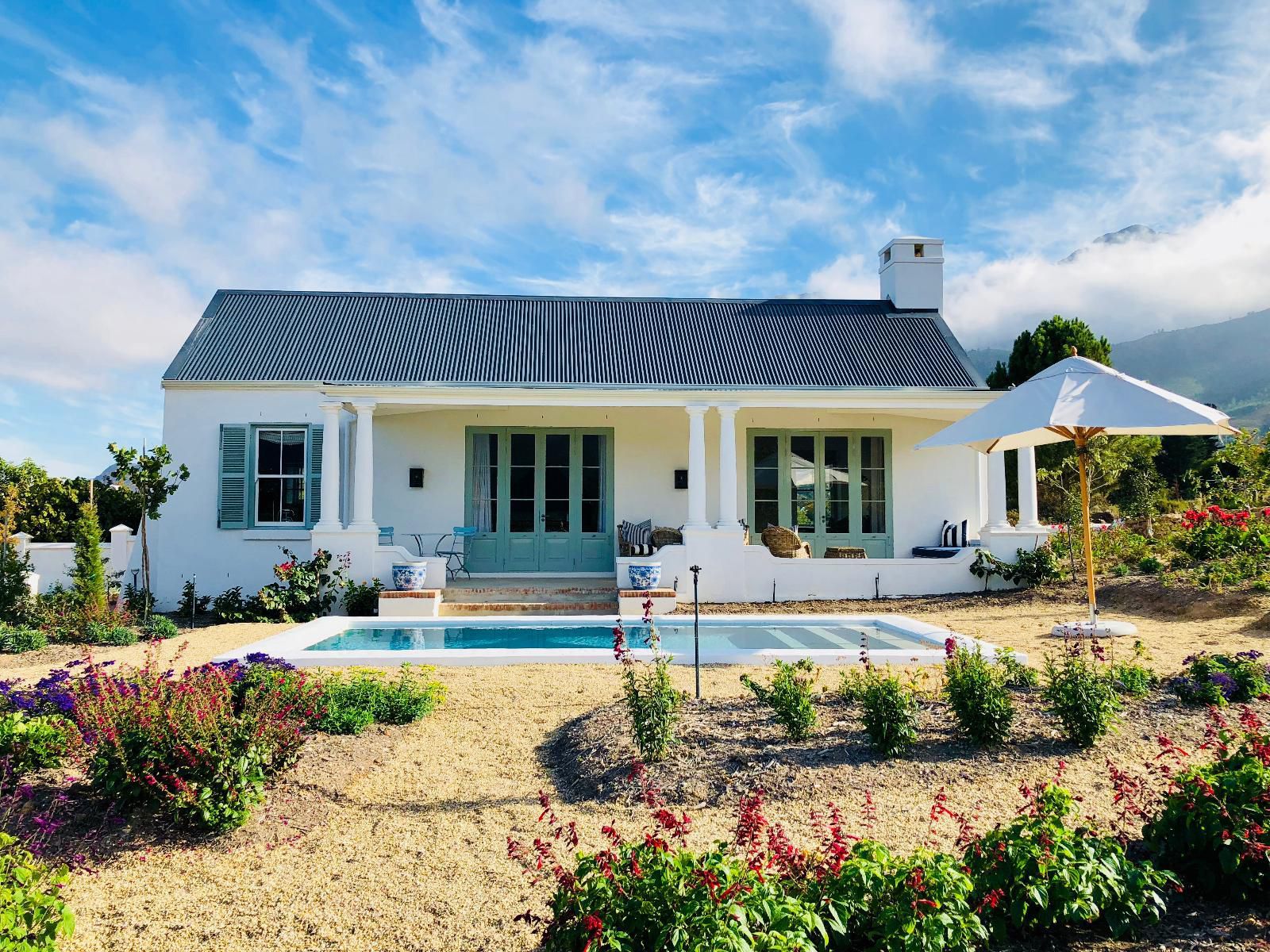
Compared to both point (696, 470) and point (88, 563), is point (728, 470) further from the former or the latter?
point (88, 563)

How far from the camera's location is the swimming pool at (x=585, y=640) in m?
8.31

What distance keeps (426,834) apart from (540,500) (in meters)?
11.1

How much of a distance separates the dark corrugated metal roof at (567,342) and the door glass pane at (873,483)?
126 centimetres

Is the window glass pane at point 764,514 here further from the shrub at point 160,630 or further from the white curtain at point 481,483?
the shrub at point 160,630

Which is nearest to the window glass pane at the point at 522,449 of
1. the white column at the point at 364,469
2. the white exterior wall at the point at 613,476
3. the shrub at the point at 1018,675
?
the white exterior wall at the point at 613,476

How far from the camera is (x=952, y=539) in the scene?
1531 cm

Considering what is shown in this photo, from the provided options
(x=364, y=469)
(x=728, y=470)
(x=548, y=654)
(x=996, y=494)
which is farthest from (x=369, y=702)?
(x=996, y=494)

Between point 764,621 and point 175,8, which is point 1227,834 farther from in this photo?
point 175,8

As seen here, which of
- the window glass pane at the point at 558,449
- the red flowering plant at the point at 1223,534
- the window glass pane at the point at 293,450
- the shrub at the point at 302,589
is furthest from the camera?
the window glass pane at the point at 558,449

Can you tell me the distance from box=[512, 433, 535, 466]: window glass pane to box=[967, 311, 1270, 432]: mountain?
148m

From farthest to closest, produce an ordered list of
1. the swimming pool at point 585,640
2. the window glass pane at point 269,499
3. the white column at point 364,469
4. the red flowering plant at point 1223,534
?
the window glass pane at point 269,499
the white column at point 364,469
the red flowering plant at point 1223,534
the swimming pool at point 585,640

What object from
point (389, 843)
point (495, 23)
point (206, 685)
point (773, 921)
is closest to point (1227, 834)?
point (773, 921)

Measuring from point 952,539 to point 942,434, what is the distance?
5.85 m

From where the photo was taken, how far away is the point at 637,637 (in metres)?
10.0
